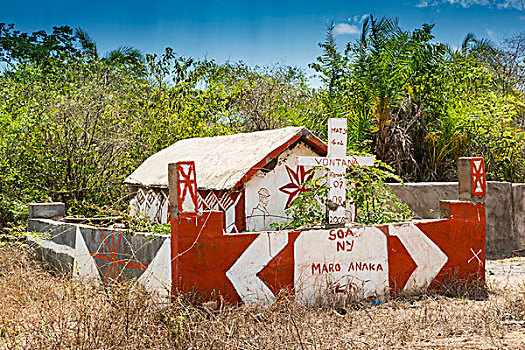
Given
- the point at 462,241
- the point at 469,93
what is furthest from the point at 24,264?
the point at 469,93

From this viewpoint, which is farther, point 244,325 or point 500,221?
point 500,221

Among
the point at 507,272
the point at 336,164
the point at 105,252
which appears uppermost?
the point at 336,164

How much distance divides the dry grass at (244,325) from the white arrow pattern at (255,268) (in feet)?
0.92

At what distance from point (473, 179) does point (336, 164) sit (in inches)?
90.1

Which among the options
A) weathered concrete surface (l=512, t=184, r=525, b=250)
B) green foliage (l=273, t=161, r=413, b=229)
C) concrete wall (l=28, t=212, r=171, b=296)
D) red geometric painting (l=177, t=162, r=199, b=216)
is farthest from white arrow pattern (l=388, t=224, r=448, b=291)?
weathered concrete surface (l=512, t=184, r=525, b=250)

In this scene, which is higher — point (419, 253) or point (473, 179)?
point (473, 179)

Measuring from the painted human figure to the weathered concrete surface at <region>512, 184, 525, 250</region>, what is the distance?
6194mm

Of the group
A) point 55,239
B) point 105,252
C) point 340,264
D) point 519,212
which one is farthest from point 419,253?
point 55,239

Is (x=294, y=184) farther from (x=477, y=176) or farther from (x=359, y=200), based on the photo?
(x=477, y=176)

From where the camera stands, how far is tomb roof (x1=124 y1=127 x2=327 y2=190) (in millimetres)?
8789

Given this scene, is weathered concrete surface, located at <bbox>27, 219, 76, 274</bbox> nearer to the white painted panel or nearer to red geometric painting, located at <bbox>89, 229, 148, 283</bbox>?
red geometric painting, located at <bbox>89, 229, 148, 283</bbox>

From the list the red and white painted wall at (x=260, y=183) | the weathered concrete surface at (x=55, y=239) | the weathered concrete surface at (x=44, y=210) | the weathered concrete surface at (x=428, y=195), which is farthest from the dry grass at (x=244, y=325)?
the weathered concrete surface at (x=428, y=195)

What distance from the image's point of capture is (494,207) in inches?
460

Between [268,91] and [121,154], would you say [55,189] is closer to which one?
[121,154]
